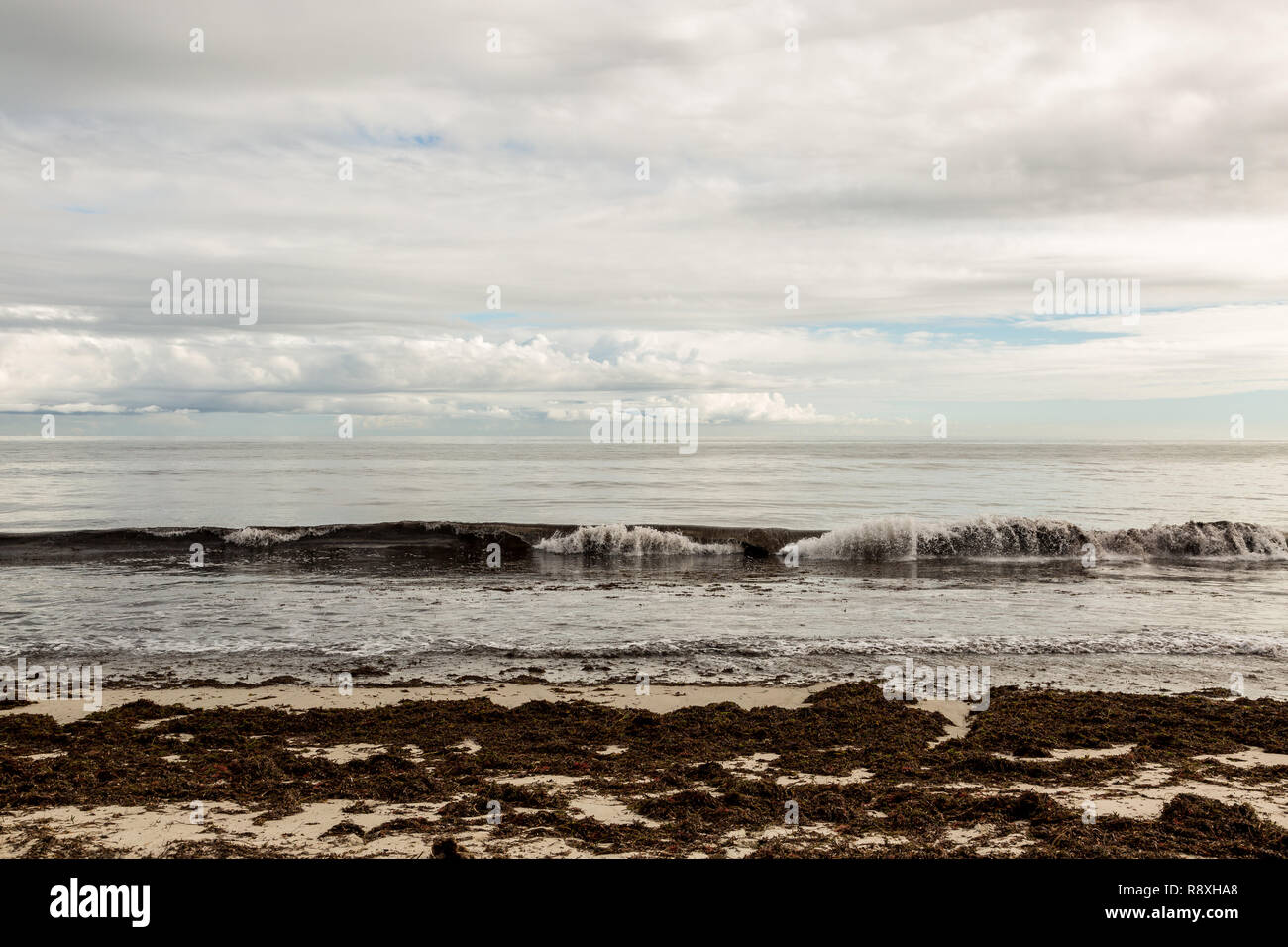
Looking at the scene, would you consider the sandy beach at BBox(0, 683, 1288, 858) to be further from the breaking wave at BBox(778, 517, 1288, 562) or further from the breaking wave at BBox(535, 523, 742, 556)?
the breaking wave at BBox(535, 523, 742, 556)

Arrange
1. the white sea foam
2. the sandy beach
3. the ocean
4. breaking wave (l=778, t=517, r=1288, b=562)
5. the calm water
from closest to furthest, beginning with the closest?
1. the sandy beach
2. the ocean
3. breaking wave (l=778, t=517, r=1288, b=562)
4. the white sea foam
5. the calm water

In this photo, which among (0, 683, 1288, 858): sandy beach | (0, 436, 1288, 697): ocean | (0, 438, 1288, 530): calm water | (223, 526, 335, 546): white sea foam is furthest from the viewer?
(0, 438, 1288, 530): calm water

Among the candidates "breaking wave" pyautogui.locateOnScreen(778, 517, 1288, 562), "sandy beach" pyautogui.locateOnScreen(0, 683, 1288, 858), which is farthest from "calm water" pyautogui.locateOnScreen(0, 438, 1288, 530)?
"sandy beach" pyautogui.locateOnScreen(0, 683, 1288, 858)

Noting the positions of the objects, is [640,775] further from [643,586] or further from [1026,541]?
[1026,541]

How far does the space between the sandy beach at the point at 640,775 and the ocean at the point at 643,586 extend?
176 cm

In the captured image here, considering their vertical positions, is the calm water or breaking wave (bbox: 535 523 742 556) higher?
the calm water

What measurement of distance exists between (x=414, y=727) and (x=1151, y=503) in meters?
37.0

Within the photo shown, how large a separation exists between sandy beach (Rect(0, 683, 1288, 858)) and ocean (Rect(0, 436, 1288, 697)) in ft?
5.76

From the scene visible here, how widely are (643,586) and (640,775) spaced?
1137 cm

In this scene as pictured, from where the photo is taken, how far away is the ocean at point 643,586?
1200 cm

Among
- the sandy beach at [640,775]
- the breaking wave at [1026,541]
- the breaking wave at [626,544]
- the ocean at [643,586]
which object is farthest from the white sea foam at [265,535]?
the sandy beach at [640,775]

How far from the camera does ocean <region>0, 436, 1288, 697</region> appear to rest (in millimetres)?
12000

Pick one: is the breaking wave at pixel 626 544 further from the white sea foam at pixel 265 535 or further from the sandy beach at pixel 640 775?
the sandy beach at pixel 640 775
